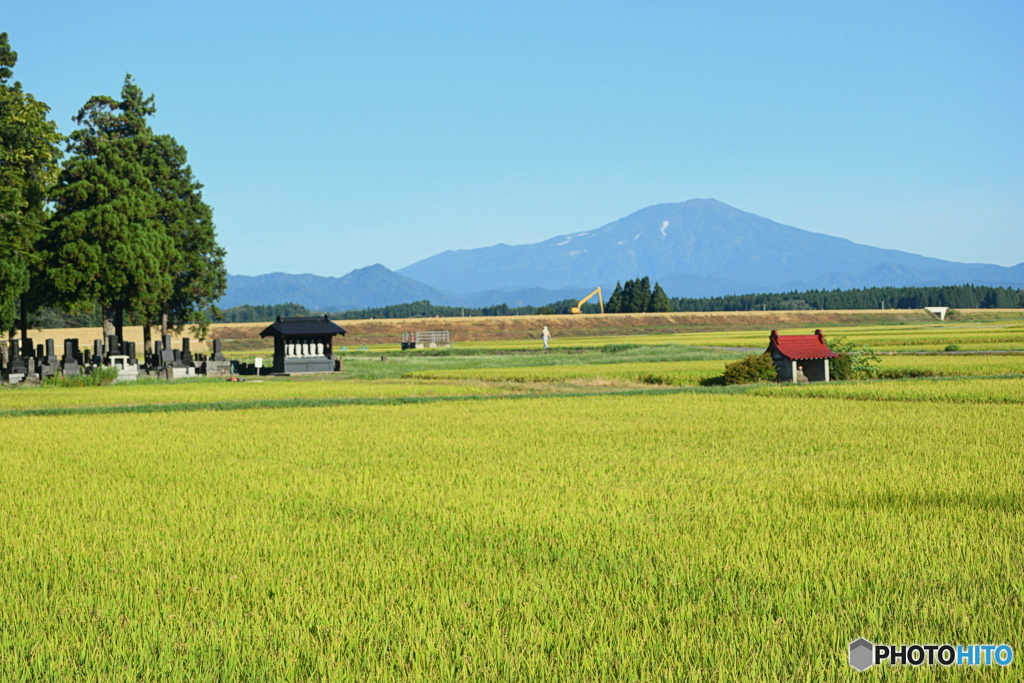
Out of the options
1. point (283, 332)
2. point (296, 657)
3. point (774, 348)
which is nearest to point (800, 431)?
point (296, 657)

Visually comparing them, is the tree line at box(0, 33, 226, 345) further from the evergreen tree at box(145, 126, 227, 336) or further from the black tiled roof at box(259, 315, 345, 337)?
the black tiled roof at box(259, 315, 345, 337)

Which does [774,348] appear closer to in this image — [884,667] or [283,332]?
[283,332]

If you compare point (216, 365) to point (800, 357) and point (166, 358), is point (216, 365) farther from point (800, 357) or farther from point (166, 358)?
point (800, 357)

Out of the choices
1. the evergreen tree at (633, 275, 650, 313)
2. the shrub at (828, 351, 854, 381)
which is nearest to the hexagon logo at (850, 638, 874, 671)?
the shrub at (828, 351, 854, 381)

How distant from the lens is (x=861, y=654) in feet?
22.8

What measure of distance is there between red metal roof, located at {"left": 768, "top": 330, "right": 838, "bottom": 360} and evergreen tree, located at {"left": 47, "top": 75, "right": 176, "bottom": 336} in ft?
131

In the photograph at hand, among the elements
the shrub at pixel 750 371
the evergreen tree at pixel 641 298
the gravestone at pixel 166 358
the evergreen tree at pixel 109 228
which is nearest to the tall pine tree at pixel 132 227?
the evergreen tree at pixel 109 228

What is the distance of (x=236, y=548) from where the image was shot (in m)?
10.9

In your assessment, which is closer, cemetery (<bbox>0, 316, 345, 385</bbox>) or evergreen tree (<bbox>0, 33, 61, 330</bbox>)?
evergreen tree (<bbox>0, 33, 61, 330</bbox>)

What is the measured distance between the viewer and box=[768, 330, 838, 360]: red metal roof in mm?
43125

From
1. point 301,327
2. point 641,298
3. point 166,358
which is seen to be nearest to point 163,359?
point 166,358

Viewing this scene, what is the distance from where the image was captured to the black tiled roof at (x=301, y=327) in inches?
2549

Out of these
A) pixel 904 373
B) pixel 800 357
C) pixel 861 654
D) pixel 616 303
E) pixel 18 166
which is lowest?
pixel 904 373

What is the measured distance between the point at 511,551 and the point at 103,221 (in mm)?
57438
